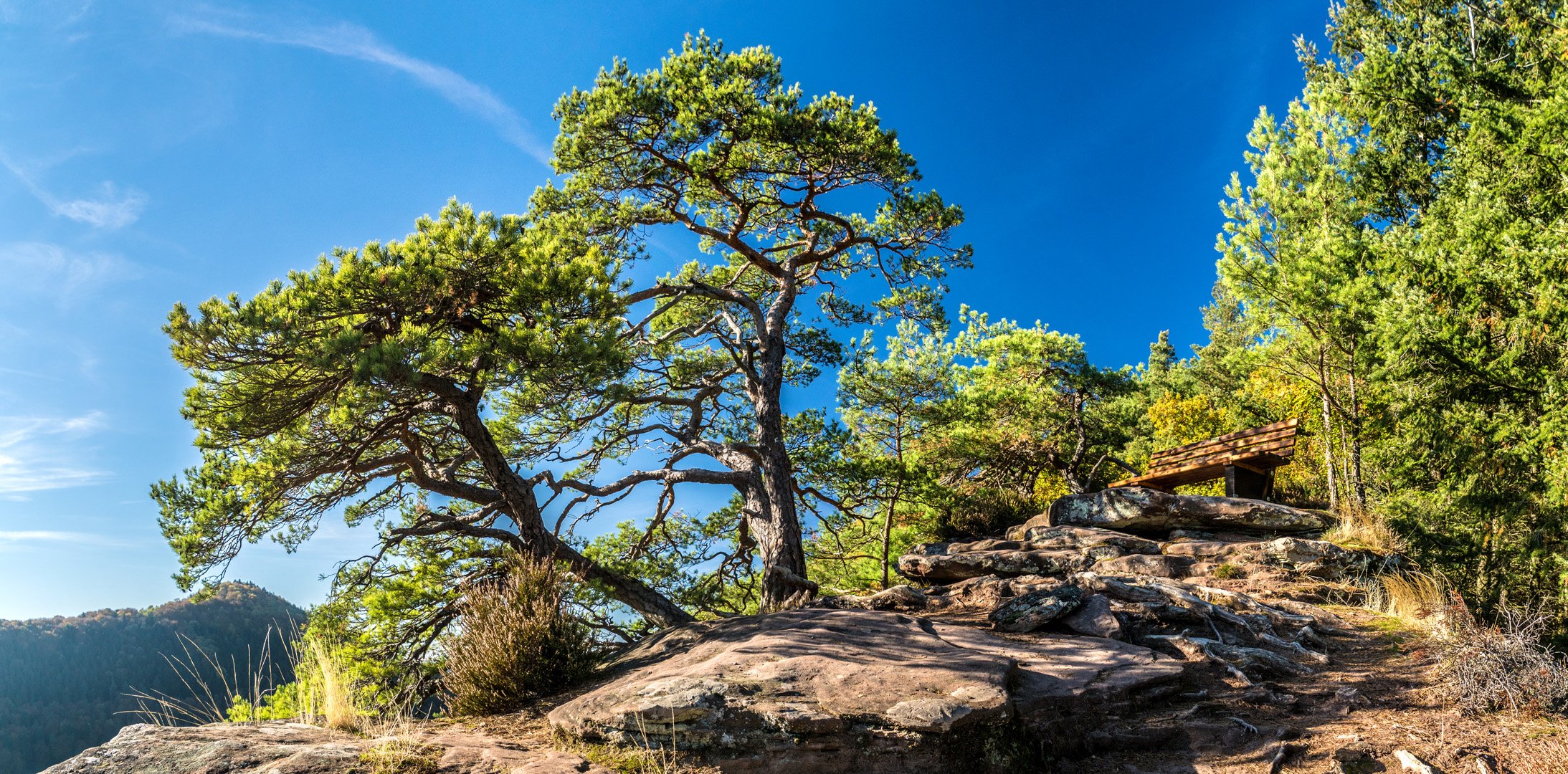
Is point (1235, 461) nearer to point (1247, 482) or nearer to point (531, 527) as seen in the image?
point (1247, 482)

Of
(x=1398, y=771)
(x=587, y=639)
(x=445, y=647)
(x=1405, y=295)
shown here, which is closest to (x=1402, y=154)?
(x=1405, y=295)

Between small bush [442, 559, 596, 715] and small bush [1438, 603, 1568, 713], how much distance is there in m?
8.33

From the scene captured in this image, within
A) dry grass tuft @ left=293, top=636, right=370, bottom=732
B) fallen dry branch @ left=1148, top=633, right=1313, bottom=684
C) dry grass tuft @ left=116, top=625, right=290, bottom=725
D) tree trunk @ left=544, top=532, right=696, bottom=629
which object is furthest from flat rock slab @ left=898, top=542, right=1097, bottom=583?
dry grass tuft @ left=116, top=625, right=290, bottom=725

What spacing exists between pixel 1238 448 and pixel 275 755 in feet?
59.4

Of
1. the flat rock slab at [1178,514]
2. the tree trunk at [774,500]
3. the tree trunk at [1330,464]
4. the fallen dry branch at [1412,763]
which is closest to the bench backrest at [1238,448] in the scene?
the tree trunk at [1330,464]

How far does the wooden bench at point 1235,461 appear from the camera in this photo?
54.3 feet

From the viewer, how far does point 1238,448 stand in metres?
17.0

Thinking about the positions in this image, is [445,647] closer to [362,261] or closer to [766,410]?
[362,261]

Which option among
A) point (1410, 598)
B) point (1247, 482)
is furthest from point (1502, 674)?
point (1247, 482)

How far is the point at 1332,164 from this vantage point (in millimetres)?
20250

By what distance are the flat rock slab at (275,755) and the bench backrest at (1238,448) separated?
1608 cm

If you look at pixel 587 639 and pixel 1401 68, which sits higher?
pixel 1401 68

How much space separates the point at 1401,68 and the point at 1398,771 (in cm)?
1616

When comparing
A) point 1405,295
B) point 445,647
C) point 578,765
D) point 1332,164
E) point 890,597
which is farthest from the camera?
point 1332,164
